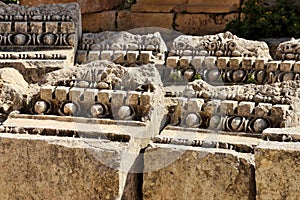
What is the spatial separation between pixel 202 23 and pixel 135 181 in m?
5.79

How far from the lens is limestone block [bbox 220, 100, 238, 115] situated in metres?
3.96

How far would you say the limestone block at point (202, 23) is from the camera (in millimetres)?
9094

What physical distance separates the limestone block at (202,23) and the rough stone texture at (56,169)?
19.1 ft

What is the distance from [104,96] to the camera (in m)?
4.04

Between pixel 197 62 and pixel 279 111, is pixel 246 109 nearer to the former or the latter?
pixel 279 111

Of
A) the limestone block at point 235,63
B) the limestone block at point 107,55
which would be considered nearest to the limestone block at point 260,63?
the limestone block at point 235,63

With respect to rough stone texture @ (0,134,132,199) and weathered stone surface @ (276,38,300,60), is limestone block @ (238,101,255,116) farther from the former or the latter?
weathered stone surface @ (276,38,300,60)

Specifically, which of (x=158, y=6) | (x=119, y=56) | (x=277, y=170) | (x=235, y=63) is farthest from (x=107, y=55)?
(x=158, y=6)

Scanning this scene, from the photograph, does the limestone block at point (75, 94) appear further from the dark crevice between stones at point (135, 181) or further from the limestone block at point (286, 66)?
the limestone block at point (286, 66)

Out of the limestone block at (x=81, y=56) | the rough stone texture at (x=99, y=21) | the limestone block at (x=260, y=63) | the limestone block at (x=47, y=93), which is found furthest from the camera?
the rough stone texture at (x=99, y=21)

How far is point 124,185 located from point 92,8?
255 inches

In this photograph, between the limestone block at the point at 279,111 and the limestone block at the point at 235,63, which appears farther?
the limestone block at the point at 235,63

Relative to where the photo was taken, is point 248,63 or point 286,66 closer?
point 286,66

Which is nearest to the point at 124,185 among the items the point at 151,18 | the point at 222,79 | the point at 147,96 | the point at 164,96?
the point at 147,96
